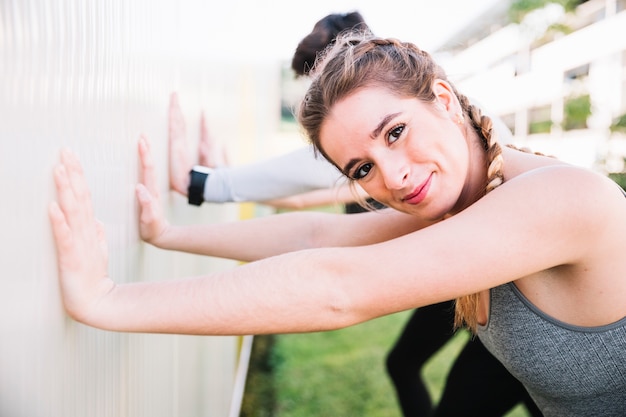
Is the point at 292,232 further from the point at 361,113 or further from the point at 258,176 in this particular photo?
the point at 361,113

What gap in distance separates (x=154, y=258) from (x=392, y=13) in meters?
3.00

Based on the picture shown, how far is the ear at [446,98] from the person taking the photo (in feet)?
5.47

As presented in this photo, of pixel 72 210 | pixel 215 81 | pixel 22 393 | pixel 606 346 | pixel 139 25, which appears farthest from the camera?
pixel 215 81

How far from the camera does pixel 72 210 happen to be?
1188mm

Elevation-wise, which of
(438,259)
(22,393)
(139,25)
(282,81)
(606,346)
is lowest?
(282,81)

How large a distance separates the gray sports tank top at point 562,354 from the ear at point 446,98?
1.55 feet

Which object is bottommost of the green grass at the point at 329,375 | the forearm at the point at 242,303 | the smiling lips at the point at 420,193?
the green grass at the point at 329,375

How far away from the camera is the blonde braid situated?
5.18 ft

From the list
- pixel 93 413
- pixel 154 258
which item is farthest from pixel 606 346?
pixel 154 258

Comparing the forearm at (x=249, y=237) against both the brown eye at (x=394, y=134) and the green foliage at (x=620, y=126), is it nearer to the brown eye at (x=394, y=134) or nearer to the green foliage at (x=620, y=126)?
the brown eye at (x=394, y=134)

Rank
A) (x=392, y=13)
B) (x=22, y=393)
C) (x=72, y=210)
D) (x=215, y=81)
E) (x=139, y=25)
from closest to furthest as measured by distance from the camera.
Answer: (x=22, y=393) → (x=72, y=210) → (x=139, y=25) → (x=215, y=81) → (x=392, y=13)

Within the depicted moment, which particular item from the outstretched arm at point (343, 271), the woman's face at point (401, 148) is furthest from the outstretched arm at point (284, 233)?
the outstretched arm at point (343, 271)

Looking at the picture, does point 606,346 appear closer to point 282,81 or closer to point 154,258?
point 154,258

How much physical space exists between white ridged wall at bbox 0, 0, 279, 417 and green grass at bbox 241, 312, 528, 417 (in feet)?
6.86
